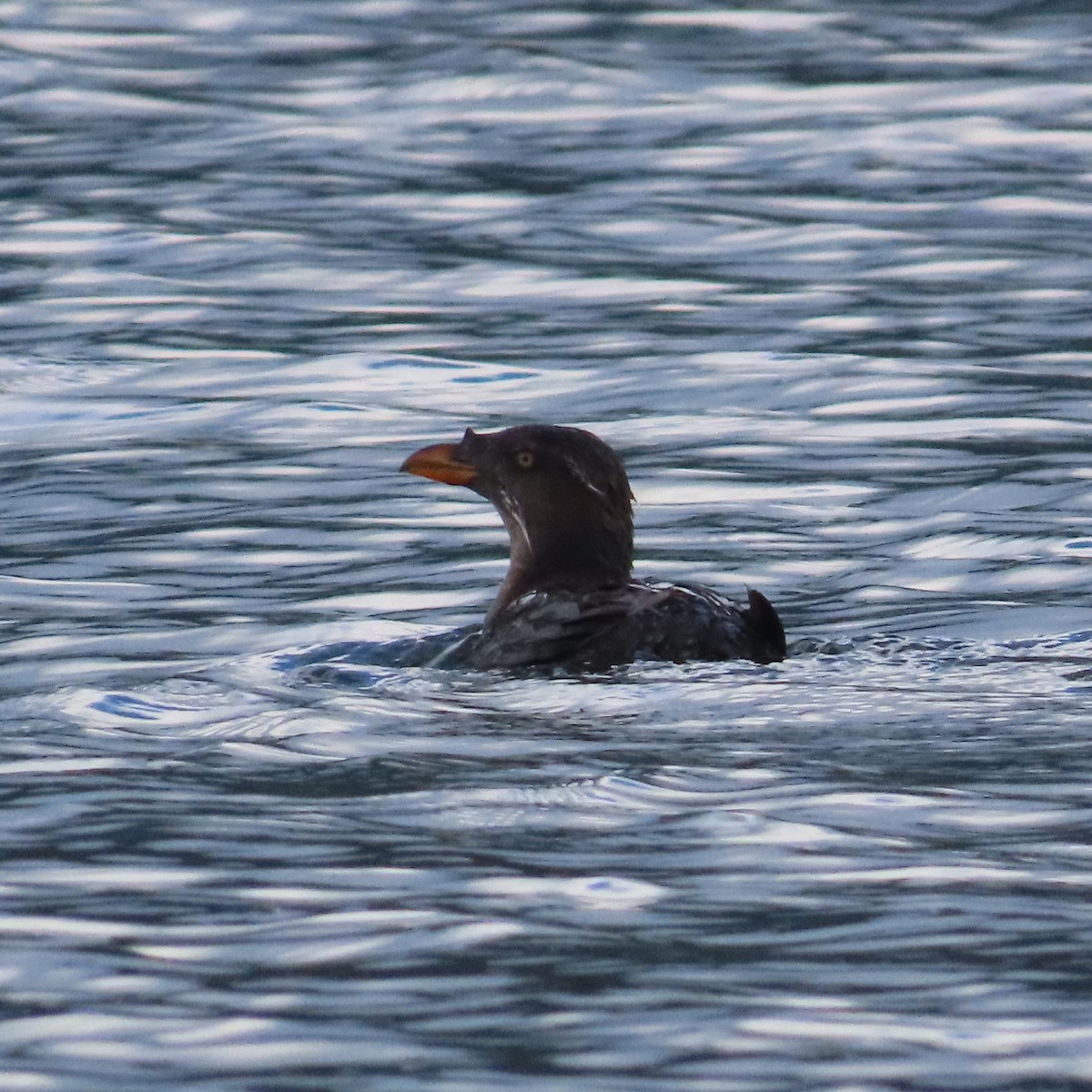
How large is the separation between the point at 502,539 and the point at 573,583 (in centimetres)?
240

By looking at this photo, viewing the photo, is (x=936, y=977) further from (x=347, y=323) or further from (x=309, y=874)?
(x=347, y=323)

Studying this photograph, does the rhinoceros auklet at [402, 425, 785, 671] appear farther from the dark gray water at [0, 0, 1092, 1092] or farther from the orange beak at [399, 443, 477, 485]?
the dark gray water at [0, 0, 1092, 1092]

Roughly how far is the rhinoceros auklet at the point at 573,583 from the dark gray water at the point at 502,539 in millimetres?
168

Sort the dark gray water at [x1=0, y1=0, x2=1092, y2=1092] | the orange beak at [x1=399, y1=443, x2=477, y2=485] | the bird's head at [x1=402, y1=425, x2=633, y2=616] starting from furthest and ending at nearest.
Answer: the orange beak at [x1=399, y1=443, x2=477, y2=485]
the bird's head at [x1=402, y1=425, x2=633, y2=616]
the dark gray water at [x1=0, y1=0, x2=1092, y2=1092]

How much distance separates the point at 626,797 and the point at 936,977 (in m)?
1.53

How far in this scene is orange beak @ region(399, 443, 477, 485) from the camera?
9.29 metres

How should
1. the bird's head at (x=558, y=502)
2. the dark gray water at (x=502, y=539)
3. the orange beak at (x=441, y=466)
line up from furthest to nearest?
the orange beak at (x=441, y=466) < the bird's head at (x=558, y=502) < the dark gray water at (x=502, y=539)

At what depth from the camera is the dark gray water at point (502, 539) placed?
502 cm

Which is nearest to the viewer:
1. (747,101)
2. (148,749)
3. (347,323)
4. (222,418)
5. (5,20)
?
(148,749)

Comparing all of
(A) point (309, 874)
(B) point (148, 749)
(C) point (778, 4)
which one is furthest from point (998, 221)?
(A) point (309, 874)

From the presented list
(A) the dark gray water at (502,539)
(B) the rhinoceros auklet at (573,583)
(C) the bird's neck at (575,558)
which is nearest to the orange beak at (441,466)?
(B) the rhinoceros auklet at (573,583)

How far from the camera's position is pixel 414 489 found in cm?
1219

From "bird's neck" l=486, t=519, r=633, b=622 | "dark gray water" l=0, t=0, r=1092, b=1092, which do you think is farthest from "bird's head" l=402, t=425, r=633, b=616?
"dark gray water" l=0, t=0, r=1092, b=1092

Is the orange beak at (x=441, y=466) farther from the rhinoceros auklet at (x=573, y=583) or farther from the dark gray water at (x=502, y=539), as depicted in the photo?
the dark gray water at (x=502, y=539)
